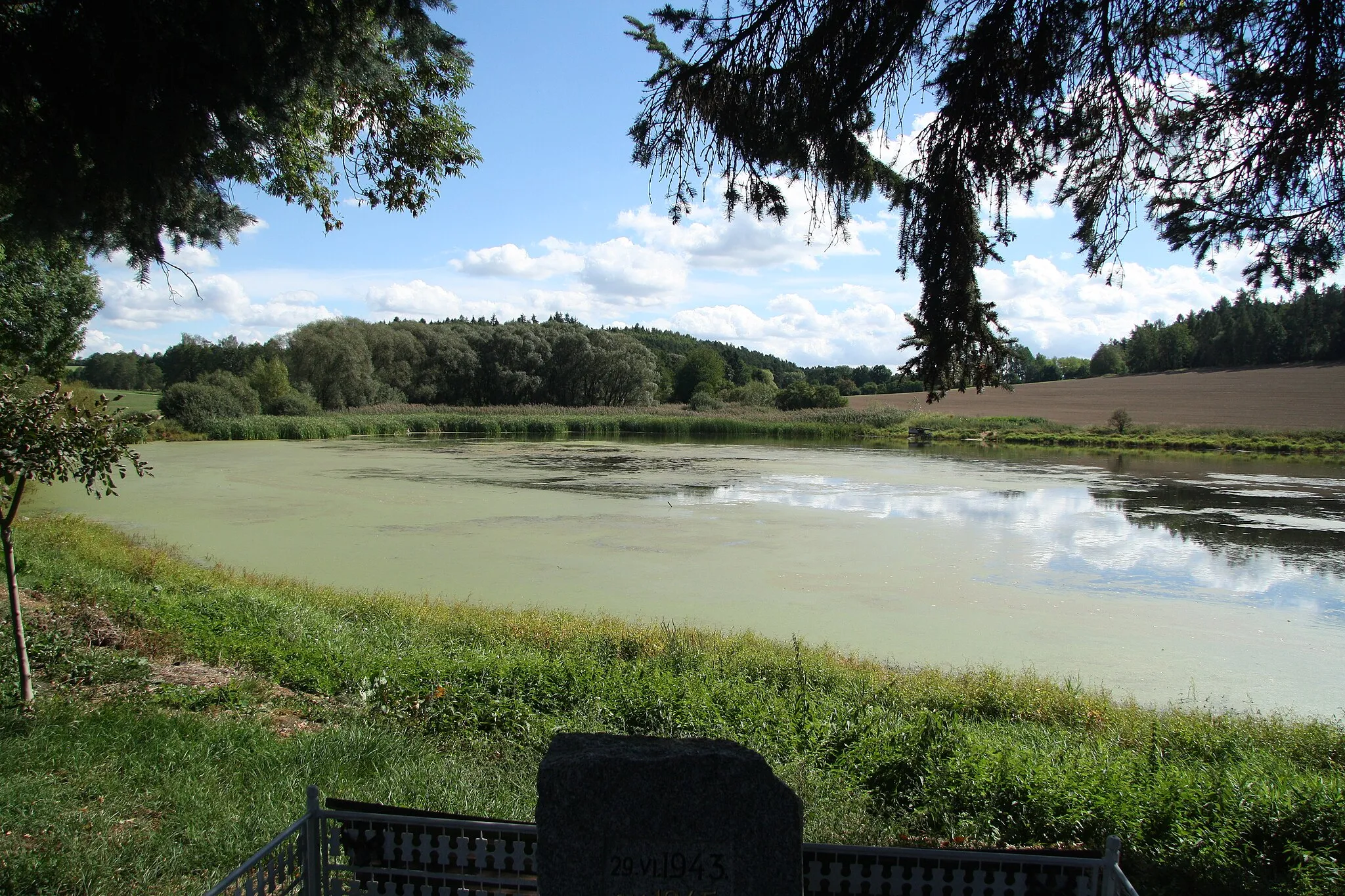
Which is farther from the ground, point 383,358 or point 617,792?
point 383,358

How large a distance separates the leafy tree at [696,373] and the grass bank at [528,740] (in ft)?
188

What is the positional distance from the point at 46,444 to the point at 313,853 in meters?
2.83

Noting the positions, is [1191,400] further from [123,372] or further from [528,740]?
[123,372]

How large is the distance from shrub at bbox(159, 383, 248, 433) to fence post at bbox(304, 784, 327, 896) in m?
26.6

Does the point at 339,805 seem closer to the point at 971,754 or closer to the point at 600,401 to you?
the point at 971,754

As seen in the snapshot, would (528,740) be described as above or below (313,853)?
below

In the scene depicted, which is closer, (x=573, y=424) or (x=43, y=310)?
(x=43, y=310)

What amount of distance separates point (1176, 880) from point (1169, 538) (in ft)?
27.7

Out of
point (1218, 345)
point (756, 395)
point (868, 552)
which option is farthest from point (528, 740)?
point (1218, 345)

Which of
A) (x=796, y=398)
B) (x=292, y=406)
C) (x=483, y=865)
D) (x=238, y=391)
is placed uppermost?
(x=238, y=391)

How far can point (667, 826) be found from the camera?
146cm

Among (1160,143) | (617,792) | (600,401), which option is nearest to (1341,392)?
(600,401)

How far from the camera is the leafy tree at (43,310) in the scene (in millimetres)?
7180

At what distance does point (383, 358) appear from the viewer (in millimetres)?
43906
